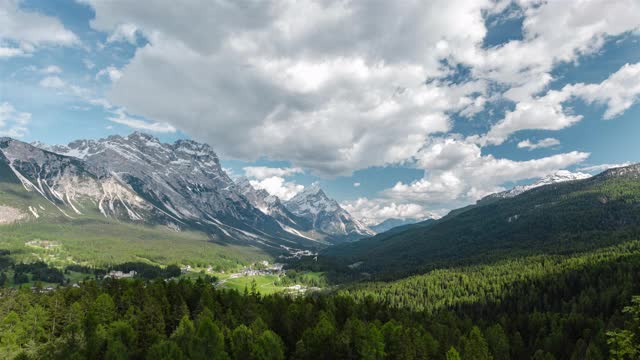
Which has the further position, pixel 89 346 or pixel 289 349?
pixel 289 349

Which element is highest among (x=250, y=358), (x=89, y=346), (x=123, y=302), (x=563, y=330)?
(x=123, y=302)

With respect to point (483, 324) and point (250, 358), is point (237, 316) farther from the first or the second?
point (483, 324)

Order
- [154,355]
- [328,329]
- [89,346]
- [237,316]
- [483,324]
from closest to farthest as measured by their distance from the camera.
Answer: [154,355]
[89,346]
[328,329]
[237,316]
[483,324]

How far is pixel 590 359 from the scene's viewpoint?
84000 millimetres

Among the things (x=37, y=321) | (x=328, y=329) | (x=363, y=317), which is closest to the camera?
(x=328, y=329)

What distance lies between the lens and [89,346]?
251 feet

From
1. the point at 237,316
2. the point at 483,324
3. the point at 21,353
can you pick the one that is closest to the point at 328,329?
the point at 237,316

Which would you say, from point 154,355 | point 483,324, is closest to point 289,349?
point 154,355

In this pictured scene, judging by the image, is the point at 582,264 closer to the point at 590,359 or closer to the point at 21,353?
the point at 590,359

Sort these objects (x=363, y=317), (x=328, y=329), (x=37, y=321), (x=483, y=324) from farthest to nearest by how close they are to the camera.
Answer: (x=483, y=324) → (x=363, y=317) → (x=37, y=321) → (x=328, y=329)

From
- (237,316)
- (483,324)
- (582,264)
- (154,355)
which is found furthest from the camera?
(582,264)

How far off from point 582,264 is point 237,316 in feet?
614

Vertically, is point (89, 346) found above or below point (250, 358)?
above

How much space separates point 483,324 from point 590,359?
5980cm
